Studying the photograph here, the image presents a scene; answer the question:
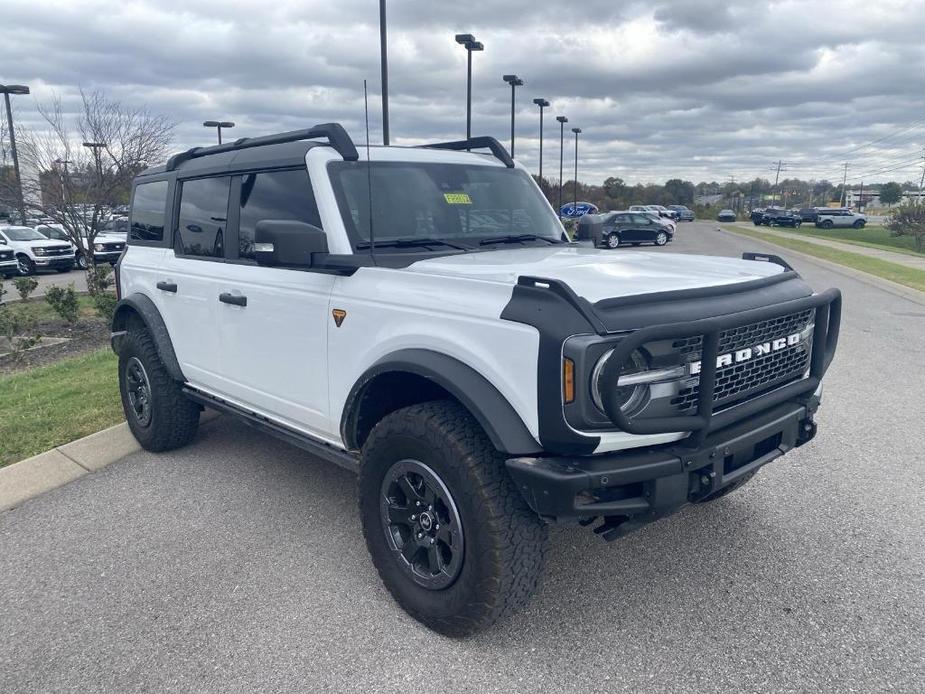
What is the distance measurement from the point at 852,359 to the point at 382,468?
6682 millimetres

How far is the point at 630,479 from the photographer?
2531mm

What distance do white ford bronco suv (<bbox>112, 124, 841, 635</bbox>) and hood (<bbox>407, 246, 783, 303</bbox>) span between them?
0.07 feet

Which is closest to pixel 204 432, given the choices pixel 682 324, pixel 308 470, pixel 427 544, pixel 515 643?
pixel 308 470

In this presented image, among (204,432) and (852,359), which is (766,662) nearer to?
(204,432)

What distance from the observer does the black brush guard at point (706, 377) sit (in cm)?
243

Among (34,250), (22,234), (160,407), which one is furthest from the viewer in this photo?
(22,234)

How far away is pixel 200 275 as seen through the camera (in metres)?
A: 4.50

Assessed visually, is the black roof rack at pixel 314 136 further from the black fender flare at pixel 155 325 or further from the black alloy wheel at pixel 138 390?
the black alloy wheel at pixel 138 390

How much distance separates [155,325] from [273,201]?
5.19 feet

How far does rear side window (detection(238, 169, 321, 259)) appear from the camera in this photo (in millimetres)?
3801

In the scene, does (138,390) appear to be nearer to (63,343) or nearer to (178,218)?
(178,218)

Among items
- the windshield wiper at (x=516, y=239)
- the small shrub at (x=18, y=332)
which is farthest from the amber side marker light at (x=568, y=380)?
the small shrub at (x=18, y=332)

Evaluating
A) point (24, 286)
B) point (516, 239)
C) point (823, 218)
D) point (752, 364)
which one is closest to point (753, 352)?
point (752, 364)

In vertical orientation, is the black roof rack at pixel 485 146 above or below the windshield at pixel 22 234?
above
